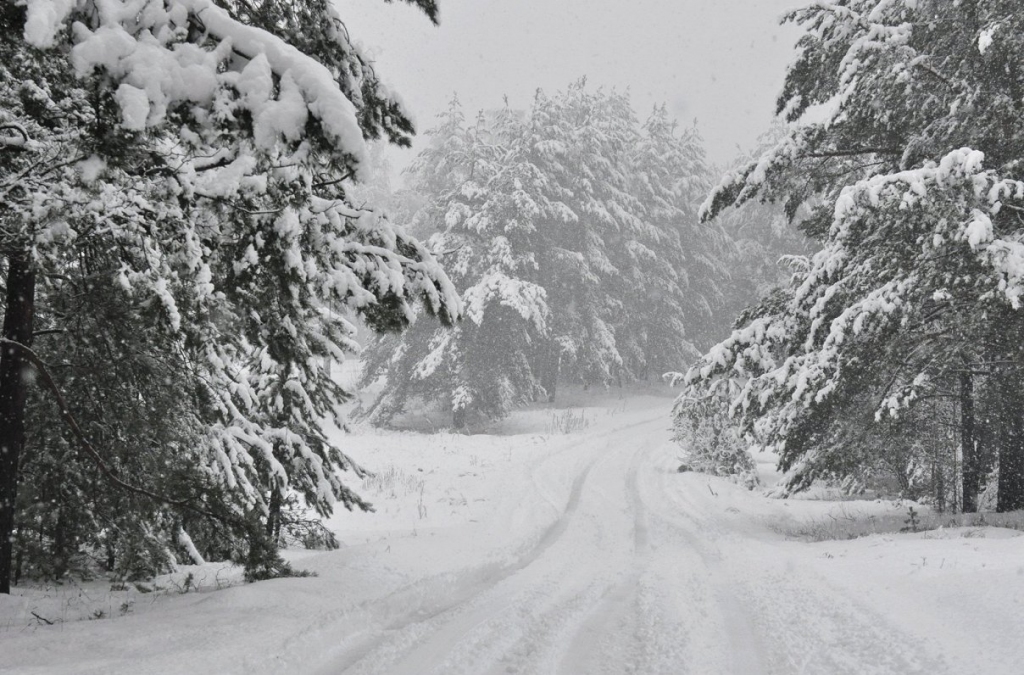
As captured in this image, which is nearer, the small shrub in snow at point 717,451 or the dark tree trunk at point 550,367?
the small shrub in snow at point 717,451

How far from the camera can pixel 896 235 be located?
7672 millimetres

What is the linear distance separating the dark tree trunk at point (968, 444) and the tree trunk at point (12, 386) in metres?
10.2

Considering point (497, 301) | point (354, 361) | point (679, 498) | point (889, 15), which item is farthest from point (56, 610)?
point (354, 361)

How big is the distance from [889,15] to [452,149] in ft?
74.5

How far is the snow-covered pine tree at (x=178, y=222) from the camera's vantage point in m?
2.61

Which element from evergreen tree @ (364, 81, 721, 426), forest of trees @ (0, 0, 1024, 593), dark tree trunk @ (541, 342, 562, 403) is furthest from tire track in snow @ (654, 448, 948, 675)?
dark tree trunk @ (541, 342, 562, 403)

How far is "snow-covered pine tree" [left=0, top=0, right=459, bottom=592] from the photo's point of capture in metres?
2.61

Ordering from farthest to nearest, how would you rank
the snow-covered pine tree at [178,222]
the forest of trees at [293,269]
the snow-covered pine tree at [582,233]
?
1. the snow-covered pine tree at [582,233]
2. the forest of trees at [293,269]
3. the snow-covered pine tree at [178,222]

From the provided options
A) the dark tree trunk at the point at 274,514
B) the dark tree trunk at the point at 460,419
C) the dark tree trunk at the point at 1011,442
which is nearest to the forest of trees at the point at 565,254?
the dark tree trunk at the point at 460,419

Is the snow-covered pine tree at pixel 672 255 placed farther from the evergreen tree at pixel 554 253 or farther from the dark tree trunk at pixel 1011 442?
the dark tree trunk at pixel 1011 442

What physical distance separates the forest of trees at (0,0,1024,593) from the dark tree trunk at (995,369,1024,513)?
0.03m

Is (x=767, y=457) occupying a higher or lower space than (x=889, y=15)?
lower

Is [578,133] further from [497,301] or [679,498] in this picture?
[679,498]

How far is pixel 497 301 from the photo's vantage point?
23.2 m
